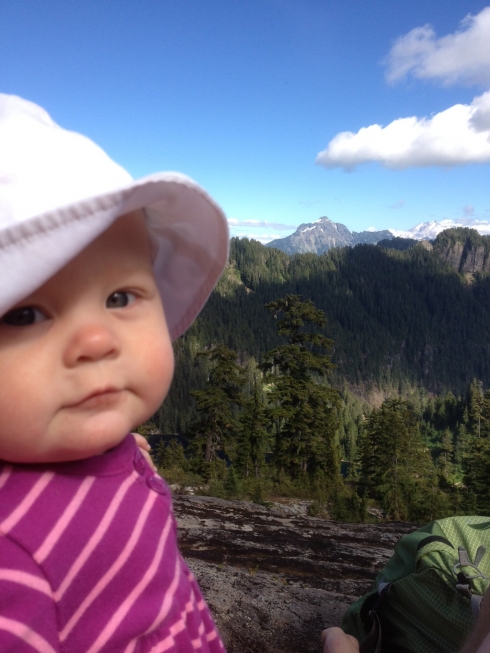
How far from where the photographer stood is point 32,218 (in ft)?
2.79

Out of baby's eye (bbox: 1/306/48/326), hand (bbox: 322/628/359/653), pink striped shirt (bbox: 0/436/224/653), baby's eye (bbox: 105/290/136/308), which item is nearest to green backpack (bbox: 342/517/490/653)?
hand (bbox: 322/628/359/653)

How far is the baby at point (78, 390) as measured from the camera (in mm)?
912

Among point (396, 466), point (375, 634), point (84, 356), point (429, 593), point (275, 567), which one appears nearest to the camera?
point (84, 356)

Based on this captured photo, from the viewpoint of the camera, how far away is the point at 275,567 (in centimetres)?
377

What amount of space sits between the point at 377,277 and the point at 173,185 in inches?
7189

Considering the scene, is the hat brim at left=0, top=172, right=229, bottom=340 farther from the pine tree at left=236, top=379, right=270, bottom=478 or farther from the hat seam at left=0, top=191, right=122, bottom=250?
the pine tree at left=236, top=379, right=270, bottom=478

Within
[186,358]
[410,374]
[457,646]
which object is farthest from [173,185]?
[410,374]

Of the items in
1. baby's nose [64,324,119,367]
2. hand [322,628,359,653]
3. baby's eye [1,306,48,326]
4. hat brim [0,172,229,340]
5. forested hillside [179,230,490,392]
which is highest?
hat brim [0,172,229,340]

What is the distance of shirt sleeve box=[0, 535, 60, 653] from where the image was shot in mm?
911

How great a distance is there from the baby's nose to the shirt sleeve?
40cm

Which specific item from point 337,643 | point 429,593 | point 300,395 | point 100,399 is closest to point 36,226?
point 100,399

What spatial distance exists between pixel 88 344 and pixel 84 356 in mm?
32

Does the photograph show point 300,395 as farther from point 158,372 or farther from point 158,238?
point 158,372

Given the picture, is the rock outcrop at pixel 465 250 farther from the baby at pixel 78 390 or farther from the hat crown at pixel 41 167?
the hat crown at pixel 41 167
